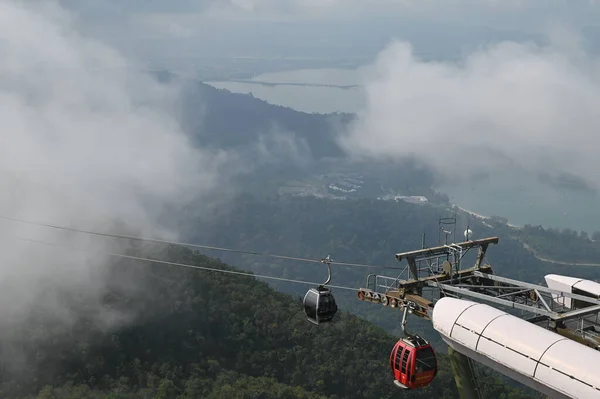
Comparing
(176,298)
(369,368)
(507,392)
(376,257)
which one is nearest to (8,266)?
(176,298)

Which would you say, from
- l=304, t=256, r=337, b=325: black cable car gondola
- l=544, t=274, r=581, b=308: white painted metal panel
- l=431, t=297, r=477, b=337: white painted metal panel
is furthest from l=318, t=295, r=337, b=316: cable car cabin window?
l=544, t=274, r=581, b=308: white painted metal panel

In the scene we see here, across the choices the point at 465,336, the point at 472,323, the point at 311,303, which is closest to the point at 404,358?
the point at 465,336

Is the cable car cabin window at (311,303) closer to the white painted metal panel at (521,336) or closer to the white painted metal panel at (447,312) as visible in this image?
the white painted metal panel at (447,312)

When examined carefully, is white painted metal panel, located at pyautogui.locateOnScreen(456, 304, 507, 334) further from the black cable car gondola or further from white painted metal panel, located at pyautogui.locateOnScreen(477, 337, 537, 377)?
the black cable car gondola

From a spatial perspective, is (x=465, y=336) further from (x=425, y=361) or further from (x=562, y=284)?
(x=562, y=284)

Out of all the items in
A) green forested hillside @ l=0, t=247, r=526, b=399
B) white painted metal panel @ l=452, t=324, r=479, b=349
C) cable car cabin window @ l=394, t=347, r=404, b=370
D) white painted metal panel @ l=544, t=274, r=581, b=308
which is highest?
white painted metal panel @ l=544, t=274, r=581, b=308

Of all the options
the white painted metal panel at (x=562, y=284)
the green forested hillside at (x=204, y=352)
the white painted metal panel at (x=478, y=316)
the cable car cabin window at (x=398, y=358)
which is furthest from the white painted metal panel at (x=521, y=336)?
the green forested hillside at (x=204, y=352)

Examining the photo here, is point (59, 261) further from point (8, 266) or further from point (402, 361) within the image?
point (402, 361)
